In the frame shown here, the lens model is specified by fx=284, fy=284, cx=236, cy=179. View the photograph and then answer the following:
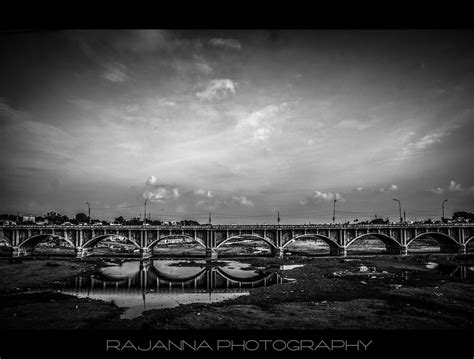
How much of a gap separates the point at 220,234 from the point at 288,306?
37.6 meters

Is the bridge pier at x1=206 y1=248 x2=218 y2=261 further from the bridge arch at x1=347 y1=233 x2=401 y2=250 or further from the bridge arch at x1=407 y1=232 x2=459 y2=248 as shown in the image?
the bridge arch at x1=407 y1=232 x2=459 y2=248

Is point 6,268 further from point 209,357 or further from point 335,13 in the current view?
point 335,13

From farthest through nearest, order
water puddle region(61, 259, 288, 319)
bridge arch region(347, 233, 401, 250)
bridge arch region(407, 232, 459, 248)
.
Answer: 1. bridge arch region(407, 232, 459, 248)
2. bridge arch region(347, 233, 401, 250)
3. water puddle region(61, 259, 288, 319)

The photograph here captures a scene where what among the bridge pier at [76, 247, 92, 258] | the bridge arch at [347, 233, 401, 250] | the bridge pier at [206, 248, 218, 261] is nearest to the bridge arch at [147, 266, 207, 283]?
the bridge pier at [206, 248, 218, 261]

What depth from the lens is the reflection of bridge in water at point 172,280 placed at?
32000 millimetres

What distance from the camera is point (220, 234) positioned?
192ft

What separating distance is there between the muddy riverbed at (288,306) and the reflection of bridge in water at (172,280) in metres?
0.90

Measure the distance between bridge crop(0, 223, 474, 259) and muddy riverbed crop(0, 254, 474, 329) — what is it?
2097 centimetres

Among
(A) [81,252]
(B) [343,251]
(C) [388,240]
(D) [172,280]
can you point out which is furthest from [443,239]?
(A) [81,252]

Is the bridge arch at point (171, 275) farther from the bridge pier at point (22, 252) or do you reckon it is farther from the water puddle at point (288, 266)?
the bridge pier at point (22, 252)

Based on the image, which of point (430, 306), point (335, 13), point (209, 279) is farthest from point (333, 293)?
point (335, 13)

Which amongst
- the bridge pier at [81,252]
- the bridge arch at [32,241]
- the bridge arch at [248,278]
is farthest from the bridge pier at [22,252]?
the bridge arch at [248,278]

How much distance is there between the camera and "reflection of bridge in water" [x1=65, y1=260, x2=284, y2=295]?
32000 mm

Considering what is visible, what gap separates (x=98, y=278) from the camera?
128ft
